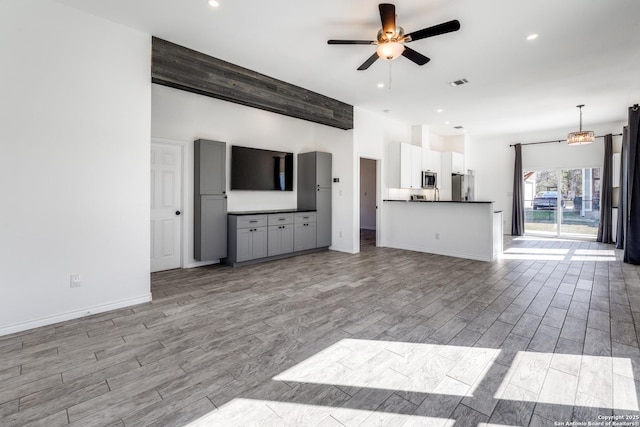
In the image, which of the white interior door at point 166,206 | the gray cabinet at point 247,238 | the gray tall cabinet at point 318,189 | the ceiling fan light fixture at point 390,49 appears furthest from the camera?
the gray tall cabinet at point 318,189

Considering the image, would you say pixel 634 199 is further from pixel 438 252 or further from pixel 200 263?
pixel 200 263

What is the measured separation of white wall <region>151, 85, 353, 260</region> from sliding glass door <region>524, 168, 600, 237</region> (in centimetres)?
603

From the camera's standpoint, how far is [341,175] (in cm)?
637

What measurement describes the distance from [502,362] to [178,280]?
3872mm

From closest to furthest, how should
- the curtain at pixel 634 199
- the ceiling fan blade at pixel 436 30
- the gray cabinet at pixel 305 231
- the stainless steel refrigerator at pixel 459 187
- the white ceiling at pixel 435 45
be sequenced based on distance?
1. the ceiling fan blade at pixel 436 30
2. the white ceiling at pixel 435 45
3. the curtain at pixel 634 199
4. the gray cabinet at pixel 305 231
5. the stainless steel refrigerator at pixel 459 187

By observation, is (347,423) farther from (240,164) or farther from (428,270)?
(240,164)

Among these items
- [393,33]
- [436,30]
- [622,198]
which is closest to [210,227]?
[393,33]

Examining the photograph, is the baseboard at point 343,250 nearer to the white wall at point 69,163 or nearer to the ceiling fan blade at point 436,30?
the white wall at point 69,163

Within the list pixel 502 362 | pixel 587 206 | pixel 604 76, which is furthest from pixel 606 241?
pixel 502 362

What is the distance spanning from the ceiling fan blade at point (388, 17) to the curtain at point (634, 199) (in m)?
5.45

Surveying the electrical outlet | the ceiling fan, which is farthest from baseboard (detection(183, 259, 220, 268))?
the ceiling fan

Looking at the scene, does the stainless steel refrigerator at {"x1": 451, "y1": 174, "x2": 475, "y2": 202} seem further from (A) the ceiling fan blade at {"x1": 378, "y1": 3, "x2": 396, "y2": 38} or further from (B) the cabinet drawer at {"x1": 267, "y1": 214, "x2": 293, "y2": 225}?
(A) the ceiling fan blade at {"x1": 378, "y1": 3, "x2": 396, "y2": 38}

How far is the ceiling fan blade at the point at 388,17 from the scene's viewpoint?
267cm

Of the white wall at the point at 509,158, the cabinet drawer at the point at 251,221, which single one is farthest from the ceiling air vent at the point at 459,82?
the white wall at the point at 509,158
